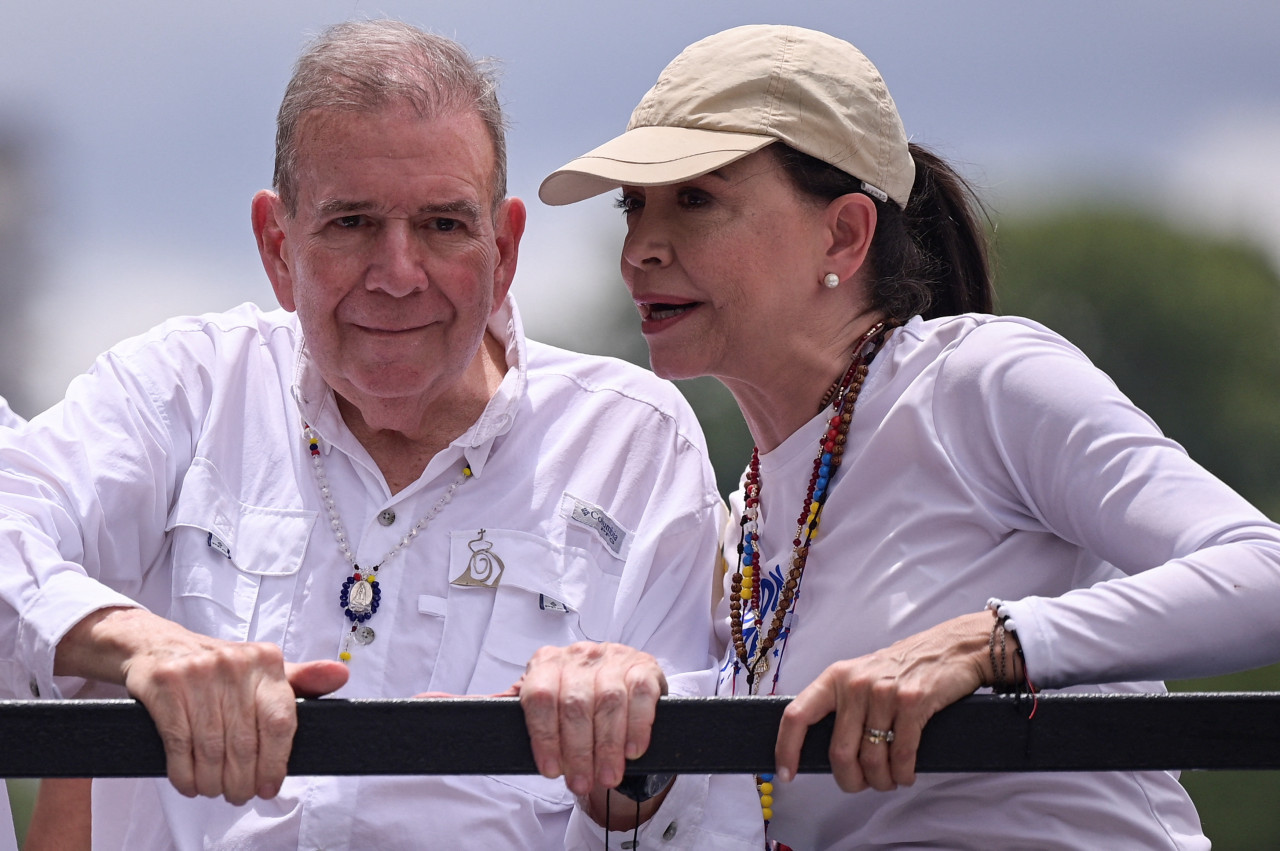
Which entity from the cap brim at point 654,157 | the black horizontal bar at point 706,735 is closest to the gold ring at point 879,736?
the black horizontal bar at point 706,735

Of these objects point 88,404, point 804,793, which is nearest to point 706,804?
point 804,793

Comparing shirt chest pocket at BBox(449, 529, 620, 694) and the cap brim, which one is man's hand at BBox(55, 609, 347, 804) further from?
the cap brim

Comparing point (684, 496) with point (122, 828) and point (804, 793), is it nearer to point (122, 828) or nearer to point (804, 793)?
point (804, 793)

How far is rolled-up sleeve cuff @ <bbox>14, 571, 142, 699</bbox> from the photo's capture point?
1940 millimetres

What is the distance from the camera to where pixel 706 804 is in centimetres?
227

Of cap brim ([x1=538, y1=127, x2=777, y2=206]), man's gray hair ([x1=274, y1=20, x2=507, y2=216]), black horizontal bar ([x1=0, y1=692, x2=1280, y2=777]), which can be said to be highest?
man's gray hair ([x1=274, y1=20, x2=507, y2=216])

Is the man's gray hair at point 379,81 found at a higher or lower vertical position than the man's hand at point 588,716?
higher

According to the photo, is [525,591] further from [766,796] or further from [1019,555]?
[1019,555]

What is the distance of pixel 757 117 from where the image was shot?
2322mm

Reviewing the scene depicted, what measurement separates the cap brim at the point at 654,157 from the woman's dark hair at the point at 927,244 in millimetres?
172

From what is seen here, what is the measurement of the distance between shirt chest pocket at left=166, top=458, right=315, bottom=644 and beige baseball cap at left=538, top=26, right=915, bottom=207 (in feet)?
2.52

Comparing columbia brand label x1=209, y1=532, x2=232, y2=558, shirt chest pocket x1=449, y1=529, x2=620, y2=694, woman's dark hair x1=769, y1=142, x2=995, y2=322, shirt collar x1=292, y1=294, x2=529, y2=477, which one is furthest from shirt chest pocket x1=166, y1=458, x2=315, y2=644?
woman's dark hair x1=769, y1=142, x2=995, y2=322

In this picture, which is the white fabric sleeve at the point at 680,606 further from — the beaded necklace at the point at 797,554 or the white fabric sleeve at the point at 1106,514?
the white fabric sleeve at the point at 1106,514

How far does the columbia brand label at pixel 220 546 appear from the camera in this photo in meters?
2.54
